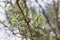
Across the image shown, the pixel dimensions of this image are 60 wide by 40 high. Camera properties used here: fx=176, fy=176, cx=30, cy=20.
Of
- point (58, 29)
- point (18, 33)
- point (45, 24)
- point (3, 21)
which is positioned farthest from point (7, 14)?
point (58, 29)

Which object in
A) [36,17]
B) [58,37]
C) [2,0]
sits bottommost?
[58,37]

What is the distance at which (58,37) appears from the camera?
4.69ft

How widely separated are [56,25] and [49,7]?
0.52ft

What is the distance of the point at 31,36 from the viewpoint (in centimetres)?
143

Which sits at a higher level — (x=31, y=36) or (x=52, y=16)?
(x=52, y=16)

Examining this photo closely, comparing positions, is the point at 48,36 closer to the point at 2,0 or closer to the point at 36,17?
the point at 36,17

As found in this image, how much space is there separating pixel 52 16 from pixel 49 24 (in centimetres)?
7

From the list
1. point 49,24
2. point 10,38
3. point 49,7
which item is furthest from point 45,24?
point 10,38

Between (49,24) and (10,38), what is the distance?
336mm

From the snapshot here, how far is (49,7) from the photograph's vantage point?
1427 millimetres

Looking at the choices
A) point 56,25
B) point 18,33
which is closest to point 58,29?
point 56,25

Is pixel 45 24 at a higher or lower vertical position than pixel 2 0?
lower

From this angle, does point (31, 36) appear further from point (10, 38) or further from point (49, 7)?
point (49, 7)

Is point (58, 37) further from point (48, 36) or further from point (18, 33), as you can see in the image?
point (18, 33)
